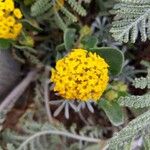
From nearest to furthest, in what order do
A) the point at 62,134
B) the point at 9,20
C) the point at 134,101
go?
the point at 134,101
the point at 9,20
the point at 62,134

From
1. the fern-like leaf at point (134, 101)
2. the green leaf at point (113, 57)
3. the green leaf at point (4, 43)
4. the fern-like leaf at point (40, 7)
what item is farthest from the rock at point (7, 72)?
the fern-like leaf at point (134, 101)

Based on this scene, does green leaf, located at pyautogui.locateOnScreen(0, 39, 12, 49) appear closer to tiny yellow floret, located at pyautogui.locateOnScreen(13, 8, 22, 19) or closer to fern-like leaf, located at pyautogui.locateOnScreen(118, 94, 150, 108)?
tiny yellow floret, located at pyautogui.locateOnScreen(13, 8, 22, 19)

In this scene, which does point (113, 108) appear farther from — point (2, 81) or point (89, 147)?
point (2, 81)

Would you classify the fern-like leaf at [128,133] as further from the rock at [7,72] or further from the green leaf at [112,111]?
the rock at [7,72]

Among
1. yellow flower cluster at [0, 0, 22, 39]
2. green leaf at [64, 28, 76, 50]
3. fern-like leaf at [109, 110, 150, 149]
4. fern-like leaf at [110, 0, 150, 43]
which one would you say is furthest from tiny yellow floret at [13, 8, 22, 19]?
fern-like leaf at [109, 110, 150, 149]

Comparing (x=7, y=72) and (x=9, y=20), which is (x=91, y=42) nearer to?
(x=9, y=20)

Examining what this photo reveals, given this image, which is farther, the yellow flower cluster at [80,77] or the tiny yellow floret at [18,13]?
the tiny yellow floret at [18,13]

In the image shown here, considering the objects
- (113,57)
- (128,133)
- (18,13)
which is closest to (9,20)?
(18,13)
